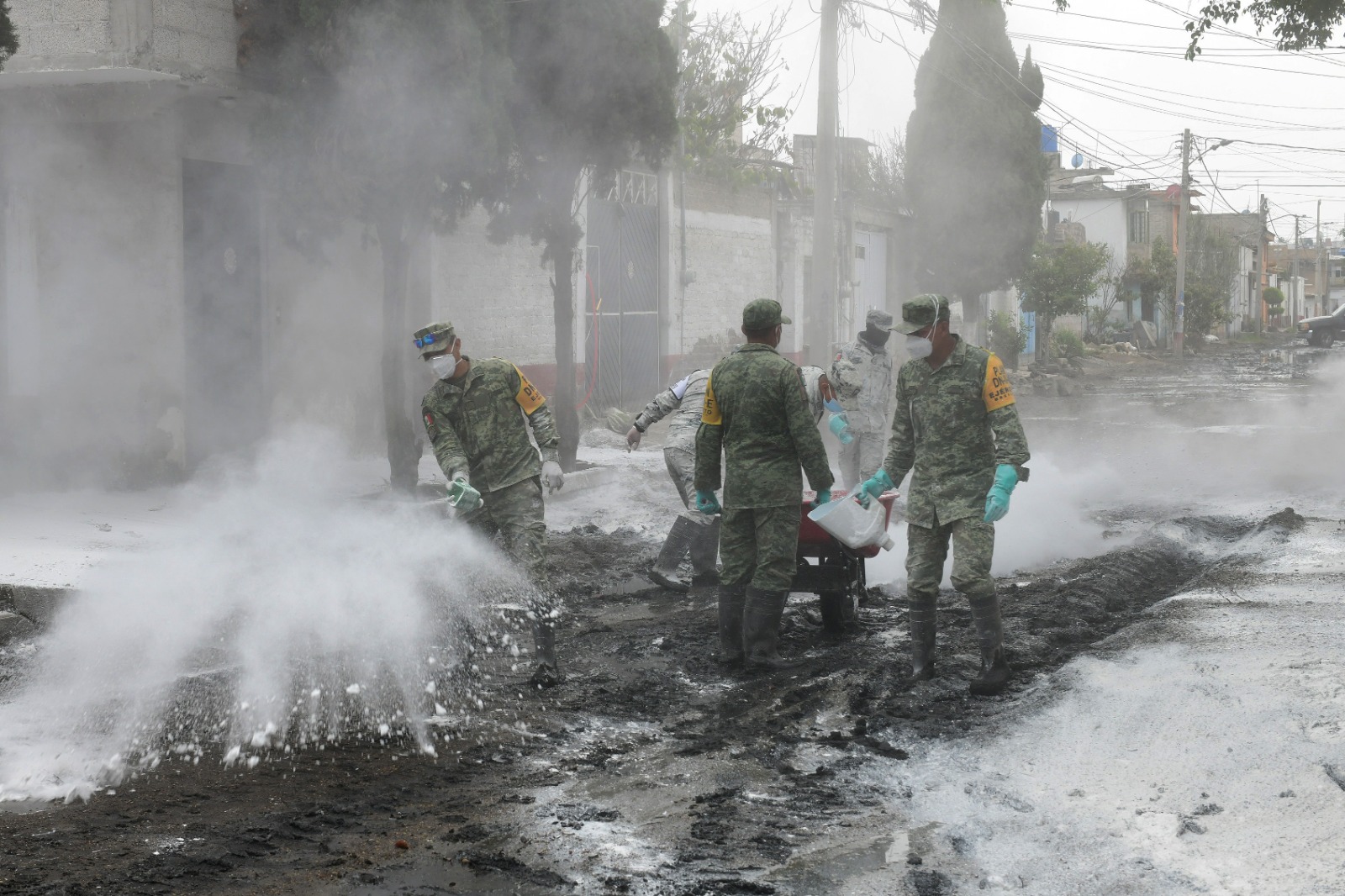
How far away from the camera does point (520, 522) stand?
235 inches

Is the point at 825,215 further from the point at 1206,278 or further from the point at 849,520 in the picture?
the point at 1206,278

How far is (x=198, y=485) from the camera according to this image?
10500 mm

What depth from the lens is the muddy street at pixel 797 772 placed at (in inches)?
141

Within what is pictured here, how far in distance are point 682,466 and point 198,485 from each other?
16.1ft

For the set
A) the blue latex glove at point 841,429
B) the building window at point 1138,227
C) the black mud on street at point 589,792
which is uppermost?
the building window at point 1138,227

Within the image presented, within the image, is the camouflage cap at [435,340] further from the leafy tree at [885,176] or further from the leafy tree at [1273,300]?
the leafy tree at [1273,300]

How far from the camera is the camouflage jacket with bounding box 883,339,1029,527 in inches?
211

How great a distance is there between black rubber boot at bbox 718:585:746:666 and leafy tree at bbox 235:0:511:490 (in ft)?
16.2

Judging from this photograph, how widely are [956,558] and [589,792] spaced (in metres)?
2.01

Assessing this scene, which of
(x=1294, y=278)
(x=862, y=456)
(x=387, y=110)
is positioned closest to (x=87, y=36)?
(x=387, y=110)

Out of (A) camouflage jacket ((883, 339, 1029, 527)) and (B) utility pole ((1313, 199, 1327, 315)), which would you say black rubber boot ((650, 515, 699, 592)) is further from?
(B) utility pole ((1313, 199, 1327, 315))

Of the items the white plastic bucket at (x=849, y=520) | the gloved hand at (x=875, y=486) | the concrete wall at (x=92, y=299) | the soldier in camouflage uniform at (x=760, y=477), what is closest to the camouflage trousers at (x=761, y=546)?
the soldier in camouflage uniform at (x=760, y=477)

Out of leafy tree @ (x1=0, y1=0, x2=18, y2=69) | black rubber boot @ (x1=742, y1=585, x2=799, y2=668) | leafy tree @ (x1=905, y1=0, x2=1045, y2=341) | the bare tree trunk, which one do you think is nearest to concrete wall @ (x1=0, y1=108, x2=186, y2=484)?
the bare tree trunk

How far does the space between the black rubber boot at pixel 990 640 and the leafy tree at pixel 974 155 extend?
77.0 ft
